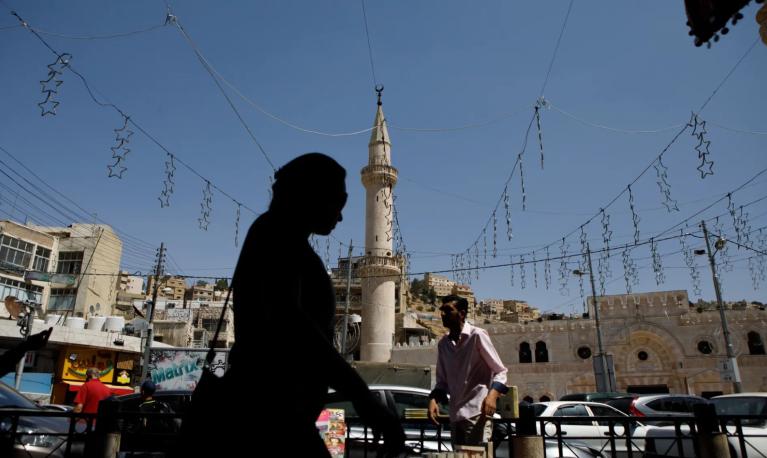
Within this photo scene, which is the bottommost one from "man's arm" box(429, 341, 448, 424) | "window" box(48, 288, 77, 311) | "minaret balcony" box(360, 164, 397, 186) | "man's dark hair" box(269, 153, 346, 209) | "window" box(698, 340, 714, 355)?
"man's arm" box(429, 341, 448, 424)

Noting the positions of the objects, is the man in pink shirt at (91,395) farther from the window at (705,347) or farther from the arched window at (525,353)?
the window at (705,347)

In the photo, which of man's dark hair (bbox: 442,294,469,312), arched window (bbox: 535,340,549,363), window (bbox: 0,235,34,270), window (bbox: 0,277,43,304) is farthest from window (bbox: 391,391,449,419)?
window (bbox: 0,235,34,270)

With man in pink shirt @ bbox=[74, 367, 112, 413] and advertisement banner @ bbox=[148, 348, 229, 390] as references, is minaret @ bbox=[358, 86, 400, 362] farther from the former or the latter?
man in pink shirt @ bbox=[74, 367, 112, 413]

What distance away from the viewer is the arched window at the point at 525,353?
34.2 metres

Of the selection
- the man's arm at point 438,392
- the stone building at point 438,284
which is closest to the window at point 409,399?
the man's arm at point 438,392

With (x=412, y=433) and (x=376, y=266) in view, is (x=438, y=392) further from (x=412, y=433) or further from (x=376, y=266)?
(x=376, y=266)

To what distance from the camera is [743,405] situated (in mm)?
8414

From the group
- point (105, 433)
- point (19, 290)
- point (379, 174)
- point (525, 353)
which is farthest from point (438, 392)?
point (19, 290)

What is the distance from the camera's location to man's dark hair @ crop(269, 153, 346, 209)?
5.54ft

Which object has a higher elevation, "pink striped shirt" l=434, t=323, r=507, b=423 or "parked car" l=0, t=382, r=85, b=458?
"pink striped shirt" l=434, t=323, r=507, b=423

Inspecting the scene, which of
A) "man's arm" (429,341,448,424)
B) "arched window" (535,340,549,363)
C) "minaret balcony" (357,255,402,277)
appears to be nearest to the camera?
"man's arm" (429,341,448,424)

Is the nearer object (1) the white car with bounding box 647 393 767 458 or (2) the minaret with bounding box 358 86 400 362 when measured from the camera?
(1) the white car with bounding box 647 393 767 458

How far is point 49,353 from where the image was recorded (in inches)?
1048

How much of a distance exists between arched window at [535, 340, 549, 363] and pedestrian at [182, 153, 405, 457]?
114 ft
